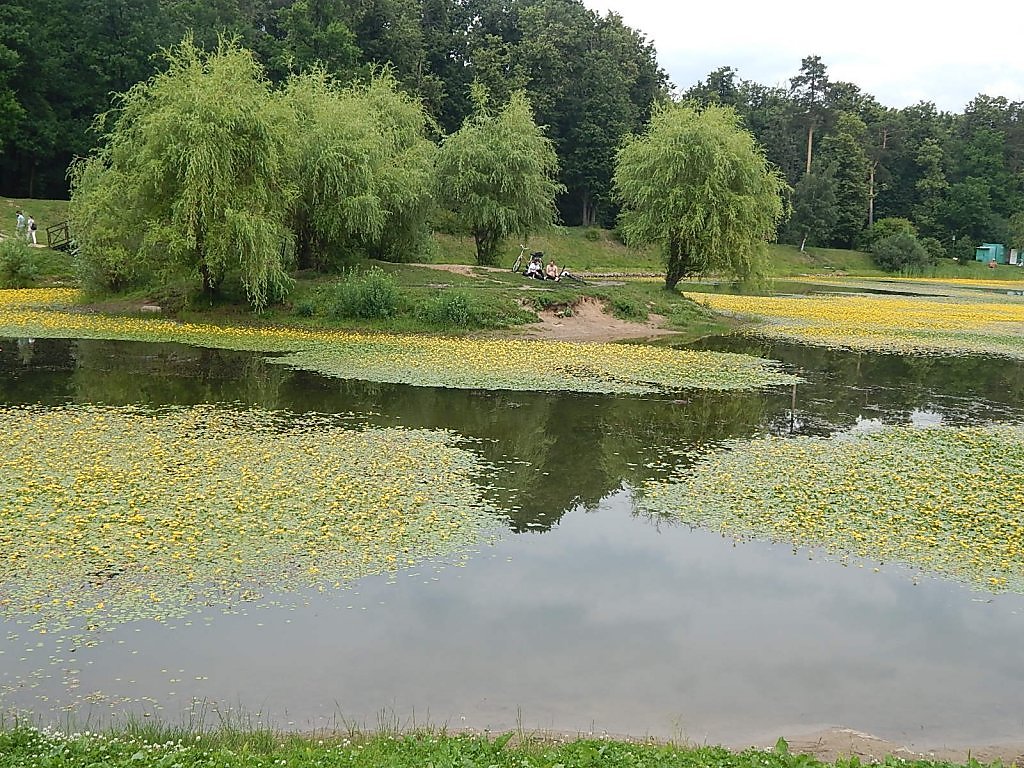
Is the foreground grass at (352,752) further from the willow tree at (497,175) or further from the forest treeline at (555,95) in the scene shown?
the forest treeline at (555,95)

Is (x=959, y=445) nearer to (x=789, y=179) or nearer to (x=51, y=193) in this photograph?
(x=51, y=193)

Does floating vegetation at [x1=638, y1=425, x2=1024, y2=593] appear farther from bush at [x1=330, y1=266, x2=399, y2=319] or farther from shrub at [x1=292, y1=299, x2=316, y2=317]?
shrub at [x1=292, y1=299, x2=316, y2=317]

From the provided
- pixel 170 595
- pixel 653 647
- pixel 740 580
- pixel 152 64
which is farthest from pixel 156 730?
pixel 152 64

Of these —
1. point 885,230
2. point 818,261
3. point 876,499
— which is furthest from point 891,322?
point 885,230

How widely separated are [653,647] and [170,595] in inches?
203

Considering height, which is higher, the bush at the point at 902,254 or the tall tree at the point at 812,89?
the tall tree at the point at 812,89

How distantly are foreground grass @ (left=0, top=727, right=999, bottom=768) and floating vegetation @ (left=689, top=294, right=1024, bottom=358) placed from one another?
2937 cm

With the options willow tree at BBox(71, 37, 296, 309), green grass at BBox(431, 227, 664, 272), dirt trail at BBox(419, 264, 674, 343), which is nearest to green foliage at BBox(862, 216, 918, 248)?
green grass at BBox(431, 227, 664, 272)

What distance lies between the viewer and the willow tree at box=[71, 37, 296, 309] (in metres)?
29.6

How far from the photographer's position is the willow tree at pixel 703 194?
40.3 metres

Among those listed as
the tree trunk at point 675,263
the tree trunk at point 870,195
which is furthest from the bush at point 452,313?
the tree trunk at point 870,195

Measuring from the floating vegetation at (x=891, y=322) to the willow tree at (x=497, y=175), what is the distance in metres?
10.6

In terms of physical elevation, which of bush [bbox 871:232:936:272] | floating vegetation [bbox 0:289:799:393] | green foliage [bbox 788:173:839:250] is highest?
green foliage [bbox 788:173:839:250]

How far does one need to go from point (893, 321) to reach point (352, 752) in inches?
1616
